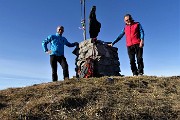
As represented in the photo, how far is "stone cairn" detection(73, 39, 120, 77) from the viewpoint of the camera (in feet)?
55.5

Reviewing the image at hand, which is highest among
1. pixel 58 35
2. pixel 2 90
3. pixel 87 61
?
pixel 58 35

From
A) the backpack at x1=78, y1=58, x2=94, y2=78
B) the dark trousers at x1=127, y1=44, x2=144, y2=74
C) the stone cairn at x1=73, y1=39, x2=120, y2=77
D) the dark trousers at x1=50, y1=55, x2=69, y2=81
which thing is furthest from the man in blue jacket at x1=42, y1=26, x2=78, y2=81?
the dark trousers at x1=127, y1=44, x2=144, y2=74

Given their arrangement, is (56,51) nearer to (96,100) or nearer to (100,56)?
(100,56)

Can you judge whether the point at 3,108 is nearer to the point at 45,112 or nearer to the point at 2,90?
the point at 45,112

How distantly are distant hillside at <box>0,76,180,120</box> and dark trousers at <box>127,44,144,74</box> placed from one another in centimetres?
114

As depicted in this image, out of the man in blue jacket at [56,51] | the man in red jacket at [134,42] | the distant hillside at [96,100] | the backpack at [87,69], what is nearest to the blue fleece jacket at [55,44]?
the man in blue jacket at [56,51]

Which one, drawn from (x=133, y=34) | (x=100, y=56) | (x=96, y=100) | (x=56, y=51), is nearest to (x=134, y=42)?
(x=133, y=34)

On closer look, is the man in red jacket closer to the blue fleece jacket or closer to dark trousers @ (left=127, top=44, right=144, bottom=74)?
dark trousers @ (left=127, top=44, right=144, bottom=74)

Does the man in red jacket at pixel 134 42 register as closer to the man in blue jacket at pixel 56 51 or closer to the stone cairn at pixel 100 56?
the stone cairn at pixel 100 56

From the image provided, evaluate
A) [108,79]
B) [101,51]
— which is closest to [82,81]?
[108,79]

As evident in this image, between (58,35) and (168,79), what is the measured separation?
4.93 m

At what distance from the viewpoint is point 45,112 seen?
10.2 metres

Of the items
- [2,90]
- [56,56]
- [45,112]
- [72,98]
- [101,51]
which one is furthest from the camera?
[101,51]

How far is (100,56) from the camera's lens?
669 inches
